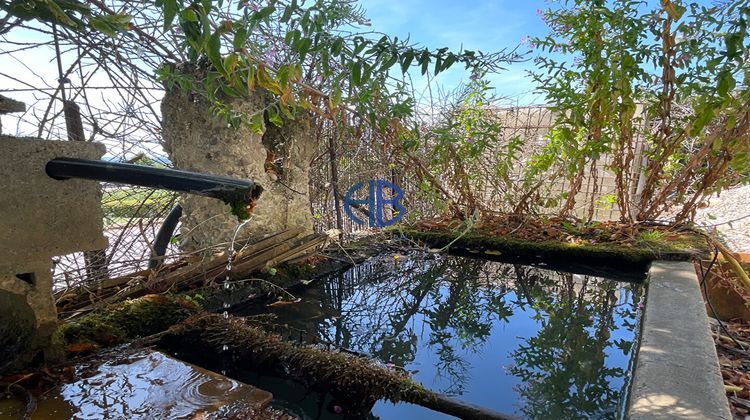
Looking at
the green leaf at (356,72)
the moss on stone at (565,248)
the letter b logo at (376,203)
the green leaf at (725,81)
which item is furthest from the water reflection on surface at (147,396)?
the letter b logo at (376,203)

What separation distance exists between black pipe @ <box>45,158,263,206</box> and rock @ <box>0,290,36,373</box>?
35 cm

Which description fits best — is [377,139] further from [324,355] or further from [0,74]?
[324,355]

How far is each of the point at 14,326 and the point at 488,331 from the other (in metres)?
1.46

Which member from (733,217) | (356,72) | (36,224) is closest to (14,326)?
(36,224)

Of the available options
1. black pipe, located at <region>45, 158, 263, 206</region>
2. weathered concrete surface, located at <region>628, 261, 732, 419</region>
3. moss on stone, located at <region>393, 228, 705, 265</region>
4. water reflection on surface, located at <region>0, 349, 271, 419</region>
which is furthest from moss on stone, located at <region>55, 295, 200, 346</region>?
moss on stone, located at <region>393, 228, 705, 265</region>

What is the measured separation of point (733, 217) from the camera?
521 cm

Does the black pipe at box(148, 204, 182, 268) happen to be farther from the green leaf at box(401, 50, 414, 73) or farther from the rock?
the green leaf at box(401, 50, 414, 73)

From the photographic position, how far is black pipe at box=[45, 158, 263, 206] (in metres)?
0.85

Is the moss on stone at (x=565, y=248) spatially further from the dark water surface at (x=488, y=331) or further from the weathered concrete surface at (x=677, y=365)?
the weathered concrete surface at (x=677, y=365)

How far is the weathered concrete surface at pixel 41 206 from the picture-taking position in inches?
39.0

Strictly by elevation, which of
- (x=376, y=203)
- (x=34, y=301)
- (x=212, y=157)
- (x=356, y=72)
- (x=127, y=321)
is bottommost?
(x=127, y=321)

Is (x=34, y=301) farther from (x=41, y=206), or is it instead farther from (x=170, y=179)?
(x=170, y=179)

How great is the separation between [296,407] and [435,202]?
104 inches

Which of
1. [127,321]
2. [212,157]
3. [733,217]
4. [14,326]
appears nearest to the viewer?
[14,326]
